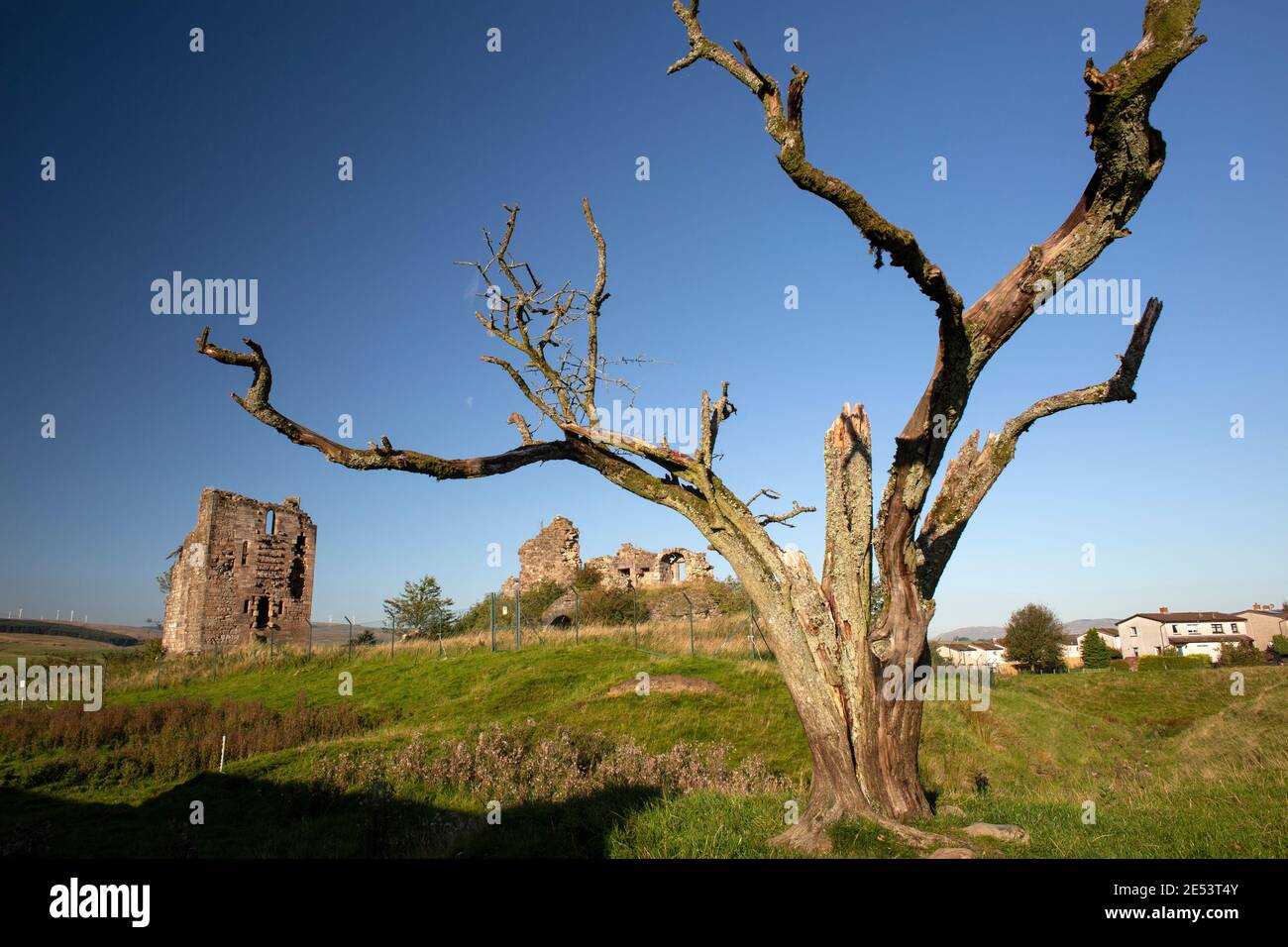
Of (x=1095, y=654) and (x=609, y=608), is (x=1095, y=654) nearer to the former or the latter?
(x=1095, y=654)

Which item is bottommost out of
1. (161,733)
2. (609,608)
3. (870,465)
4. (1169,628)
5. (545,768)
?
(1169,628)

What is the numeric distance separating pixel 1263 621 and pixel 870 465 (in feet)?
330

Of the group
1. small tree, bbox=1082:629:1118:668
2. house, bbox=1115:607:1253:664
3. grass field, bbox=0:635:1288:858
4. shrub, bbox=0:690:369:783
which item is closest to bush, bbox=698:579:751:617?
grass field, bbox=0:635:1288:858

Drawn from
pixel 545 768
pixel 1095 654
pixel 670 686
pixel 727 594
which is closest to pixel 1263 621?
pixel 1095 654

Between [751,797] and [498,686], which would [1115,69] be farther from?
[498,686]

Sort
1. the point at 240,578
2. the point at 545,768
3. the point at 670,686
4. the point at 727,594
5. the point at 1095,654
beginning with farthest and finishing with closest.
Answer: the point at 1095,654, the point at 727,594, the point at 240,578, the point at 670,686, the point at 545,768

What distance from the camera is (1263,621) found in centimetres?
8088

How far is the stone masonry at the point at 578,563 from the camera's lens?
148 ft

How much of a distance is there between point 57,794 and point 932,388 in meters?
17.0

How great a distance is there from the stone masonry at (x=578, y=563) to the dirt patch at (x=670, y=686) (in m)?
25.6

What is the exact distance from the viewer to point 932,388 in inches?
293

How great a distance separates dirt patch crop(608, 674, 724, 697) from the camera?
59.1 ft

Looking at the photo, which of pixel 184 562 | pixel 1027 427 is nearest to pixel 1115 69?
pixel 1027 427

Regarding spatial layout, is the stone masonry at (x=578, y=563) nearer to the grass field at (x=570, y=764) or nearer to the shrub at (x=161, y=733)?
the grass field at (x=570, y=764)
